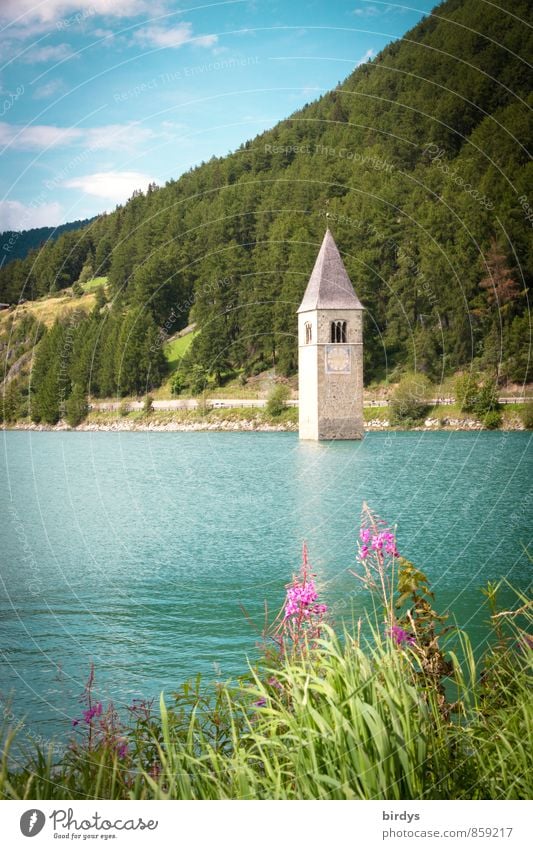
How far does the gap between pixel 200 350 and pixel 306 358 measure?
1510 cm

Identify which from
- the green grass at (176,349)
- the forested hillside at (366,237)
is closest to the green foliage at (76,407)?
the forested hillside at (366,237)

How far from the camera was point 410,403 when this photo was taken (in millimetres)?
50062

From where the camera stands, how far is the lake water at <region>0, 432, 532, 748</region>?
31.0 ft

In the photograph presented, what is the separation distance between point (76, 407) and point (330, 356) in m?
19.0

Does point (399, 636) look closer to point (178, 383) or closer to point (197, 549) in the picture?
point (197, 549)

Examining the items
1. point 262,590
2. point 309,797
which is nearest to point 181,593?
point 262,590

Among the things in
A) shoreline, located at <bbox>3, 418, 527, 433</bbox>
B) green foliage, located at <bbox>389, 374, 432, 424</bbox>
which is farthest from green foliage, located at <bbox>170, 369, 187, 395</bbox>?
green foliage, located at <bbox>389, 374, 432, 424</bbox>

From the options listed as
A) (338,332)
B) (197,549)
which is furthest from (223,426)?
(197,549)

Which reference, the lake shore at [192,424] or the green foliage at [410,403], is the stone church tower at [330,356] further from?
the lake shore at [192,424]

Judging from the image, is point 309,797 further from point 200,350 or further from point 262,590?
point 200,350

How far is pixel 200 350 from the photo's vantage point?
203 feet

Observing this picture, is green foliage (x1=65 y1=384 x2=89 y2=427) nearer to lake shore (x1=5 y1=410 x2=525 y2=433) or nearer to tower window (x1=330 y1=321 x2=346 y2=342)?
lake shore (x1=5 y1=410 x2=525 y2=433)

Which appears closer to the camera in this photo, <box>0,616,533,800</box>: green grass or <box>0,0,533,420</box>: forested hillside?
<box>0,616,533,800</box>: green grass

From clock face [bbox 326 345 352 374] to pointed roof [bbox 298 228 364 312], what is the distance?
2240 mm
